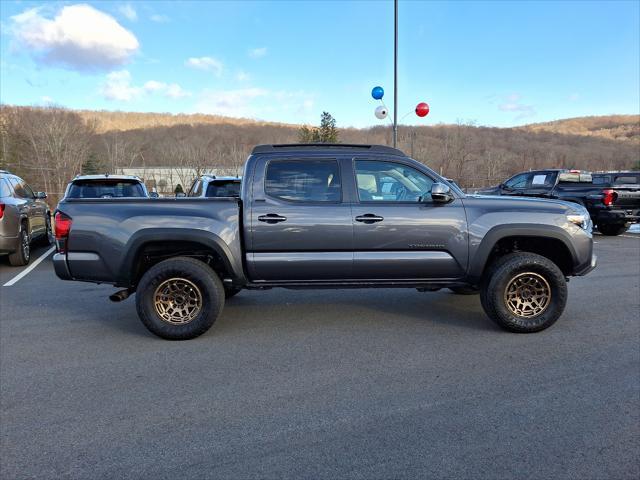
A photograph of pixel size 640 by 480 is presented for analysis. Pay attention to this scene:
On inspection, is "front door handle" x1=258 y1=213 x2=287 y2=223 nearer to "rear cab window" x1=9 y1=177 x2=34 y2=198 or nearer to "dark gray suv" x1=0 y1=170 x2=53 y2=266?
"dark gray suv" x1=0 y1=170 x2=53 y2=266

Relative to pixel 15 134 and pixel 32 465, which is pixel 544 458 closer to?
pixel 32 465

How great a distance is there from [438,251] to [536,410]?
197cm

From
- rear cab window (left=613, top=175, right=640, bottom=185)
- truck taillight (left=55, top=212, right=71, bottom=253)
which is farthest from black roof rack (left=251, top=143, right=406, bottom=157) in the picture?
rear cab window (left=613, top=175, right=640, bottom=185)

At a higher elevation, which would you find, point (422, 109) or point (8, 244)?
point (422, 109)

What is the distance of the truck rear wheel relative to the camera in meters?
4.72

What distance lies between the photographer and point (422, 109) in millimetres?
15922

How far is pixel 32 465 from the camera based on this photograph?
2660 millimetres

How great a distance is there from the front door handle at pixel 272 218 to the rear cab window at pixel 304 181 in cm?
22

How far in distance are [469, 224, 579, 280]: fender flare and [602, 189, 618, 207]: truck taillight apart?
940 centimetres

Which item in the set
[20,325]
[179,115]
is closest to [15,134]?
[20,325]

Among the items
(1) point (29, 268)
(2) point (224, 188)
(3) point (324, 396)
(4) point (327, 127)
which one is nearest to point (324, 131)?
(4) point (327, 127)

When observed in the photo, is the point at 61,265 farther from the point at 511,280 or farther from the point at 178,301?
the point at 511,280

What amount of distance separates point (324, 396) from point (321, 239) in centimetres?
175

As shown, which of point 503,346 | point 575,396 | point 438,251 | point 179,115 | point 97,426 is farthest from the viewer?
point 179,115
